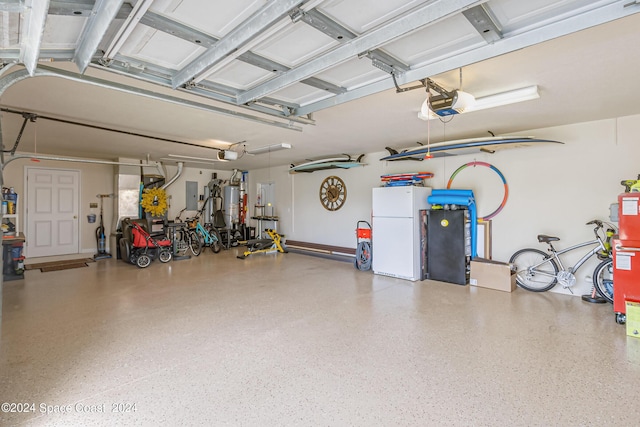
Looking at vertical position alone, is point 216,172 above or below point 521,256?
above

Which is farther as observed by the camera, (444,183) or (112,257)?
(112,257)

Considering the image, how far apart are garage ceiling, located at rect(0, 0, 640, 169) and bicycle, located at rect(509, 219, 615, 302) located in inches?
66.4

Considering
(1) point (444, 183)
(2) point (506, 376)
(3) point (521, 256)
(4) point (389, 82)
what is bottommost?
(2) point (506, 376)

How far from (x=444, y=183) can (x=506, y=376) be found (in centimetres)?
411

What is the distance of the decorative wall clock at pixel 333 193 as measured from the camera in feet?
25.3

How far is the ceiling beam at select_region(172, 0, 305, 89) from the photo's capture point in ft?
5.20

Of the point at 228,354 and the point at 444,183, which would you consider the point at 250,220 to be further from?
the point at 228,354

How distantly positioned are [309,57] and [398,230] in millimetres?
3994

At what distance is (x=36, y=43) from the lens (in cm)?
164

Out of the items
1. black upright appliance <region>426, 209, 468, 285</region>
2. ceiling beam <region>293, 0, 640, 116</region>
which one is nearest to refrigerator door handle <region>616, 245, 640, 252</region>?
black upright appliance <region>426, 209, 468, 285</region>

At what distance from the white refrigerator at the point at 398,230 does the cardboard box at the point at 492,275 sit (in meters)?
0.91

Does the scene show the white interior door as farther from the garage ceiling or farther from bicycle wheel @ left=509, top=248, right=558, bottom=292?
bicycle wheel @ left=509, top=248, right=558, bottom=292

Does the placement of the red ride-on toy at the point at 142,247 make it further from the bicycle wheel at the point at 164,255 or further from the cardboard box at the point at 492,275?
the cardboard box at the point at 492,275

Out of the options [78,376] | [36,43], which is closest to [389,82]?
[36,43]
